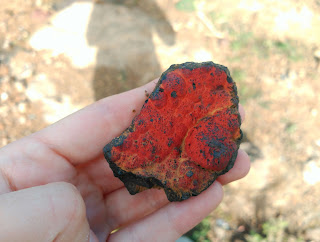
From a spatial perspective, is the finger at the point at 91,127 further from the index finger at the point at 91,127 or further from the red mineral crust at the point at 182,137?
the red mineral crust at the point at 182,137

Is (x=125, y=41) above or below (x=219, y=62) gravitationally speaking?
above

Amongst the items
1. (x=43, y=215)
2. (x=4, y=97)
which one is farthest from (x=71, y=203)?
(x=4, y=97)

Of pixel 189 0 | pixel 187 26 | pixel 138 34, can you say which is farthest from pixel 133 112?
pixel 189 0

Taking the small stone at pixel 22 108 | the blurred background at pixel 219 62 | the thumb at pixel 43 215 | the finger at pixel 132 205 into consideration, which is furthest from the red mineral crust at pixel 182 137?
the small stone at pixel 22 108

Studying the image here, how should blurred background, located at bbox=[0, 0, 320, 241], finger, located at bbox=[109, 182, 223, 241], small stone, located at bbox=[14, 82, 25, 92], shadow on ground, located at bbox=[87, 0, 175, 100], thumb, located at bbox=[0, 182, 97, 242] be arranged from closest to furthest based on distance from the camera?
thumb, located at bbox=[0, 182, 97, 242]
finger, located at bbox=[109, 182, 223, 241]
blurred background, located at bbox=[0, 0, 320, 241]
small stone, located at bbox=[14, 82, 25, 92]
shadow on ground, located at bbox=[87, 0, 175, 100]

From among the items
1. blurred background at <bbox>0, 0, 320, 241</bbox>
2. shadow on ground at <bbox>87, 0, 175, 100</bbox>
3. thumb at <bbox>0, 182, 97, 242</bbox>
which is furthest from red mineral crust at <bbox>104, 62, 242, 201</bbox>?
shadow on ground at <bbox>87, 0, 175, 100</bbox>

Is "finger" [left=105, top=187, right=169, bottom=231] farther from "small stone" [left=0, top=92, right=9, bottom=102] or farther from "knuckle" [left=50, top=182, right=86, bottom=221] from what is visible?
"small stone" [left=0, top=92, right=9, bottom=102]

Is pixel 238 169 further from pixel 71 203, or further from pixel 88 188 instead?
pixel 71 203

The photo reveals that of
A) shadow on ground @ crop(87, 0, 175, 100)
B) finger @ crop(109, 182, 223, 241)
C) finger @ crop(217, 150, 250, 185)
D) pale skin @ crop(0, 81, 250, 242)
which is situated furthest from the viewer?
shadow on ground @ crop(87, 0, 175, 100)
